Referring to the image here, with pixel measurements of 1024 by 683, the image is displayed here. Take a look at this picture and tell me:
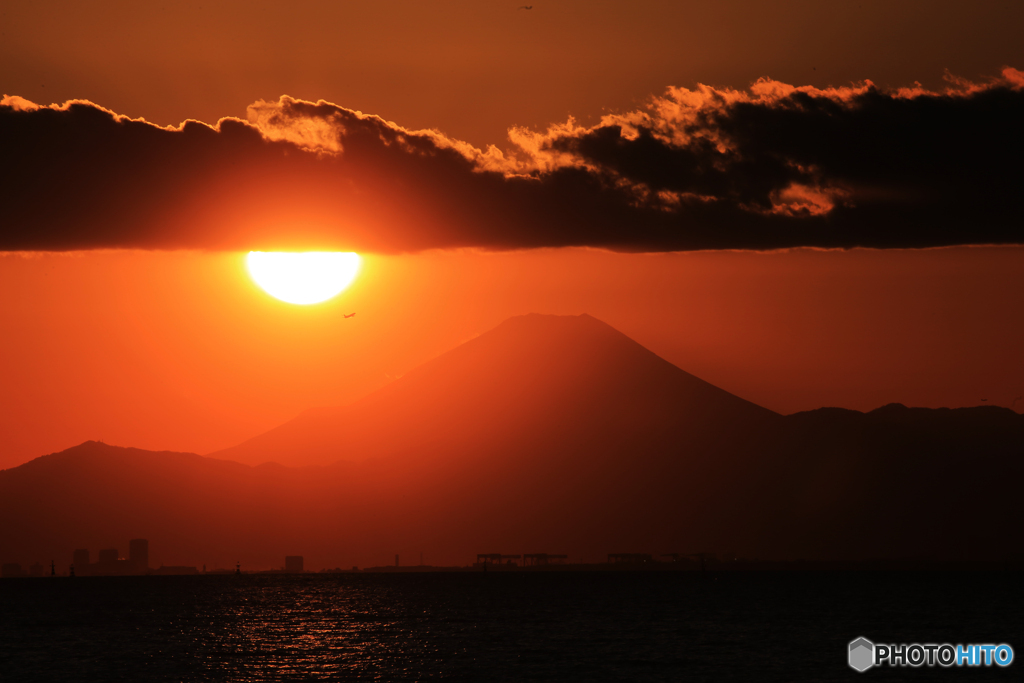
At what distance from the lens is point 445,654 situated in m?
130

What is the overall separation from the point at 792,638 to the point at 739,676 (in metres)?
43.2

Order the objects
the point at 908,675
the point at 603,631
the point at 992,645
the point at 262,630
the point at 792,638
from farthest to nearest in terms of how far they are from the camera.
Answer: the point at 262,630 → the point at 603,631 → the point at 792,638 → the point at 992,645 → the point at 908,675

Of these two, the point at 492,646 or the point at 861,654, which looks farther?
the point at 492,646

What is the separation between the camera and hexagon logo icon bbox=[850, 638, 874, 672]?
117 metres

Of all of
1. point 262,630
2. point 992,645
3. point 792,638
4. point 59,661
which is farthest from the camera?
point 262,630

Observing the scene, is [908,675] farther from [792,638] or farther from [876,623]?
[876,623]

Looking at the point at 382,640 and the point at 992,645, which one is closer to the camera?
the point at 992,645

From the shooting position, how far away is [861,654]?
13125 centimetres

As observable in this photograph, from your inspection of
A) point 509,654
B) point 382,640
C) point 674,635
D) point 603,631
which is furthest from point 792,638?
point 382,640

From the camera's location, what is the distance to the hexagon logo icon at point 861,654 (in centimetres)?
11694

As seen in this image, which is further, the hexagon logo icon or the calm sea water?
the hexagon logo icon

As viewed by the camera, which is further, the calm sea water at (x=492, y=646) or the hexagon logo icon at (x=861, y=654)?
the hexagon logo icon at (x=861, y=654)

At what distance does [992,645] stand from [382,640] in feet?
245

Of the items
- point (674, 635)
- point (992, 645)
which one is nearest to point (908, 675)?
point (992, 645)
